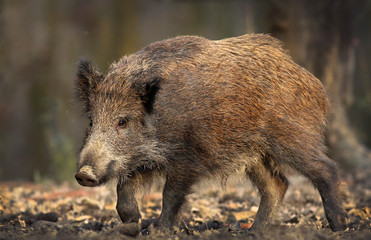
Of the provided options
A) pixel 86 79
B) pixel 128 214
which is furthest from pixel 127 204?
pixel 86 79

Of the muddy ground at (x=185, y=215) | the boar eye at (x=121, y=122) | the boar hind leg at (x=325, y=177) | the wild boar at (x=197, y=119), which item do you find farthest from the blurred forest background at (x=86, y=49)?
the boar eye at (x=121, y=122)

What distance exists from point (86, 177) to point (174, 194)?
0.78 m

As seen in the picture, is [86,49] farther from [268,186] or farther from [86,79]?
[268,186]

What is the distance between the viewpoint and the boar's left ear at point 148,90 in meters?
4.26

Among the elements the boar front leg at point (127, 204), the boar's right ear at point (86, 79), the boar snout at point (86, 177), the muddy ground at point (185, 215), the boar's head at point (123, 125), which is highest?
the boar's right ear at point (86, 79)

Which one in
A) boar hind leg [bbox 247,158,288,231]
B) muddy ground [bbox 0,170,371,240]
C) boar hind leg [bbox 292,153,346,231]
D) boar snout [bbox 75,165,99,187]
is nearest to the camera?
muddy ground [bbox 0,170,371,240]

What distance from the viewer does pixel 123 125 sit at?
4355 mm

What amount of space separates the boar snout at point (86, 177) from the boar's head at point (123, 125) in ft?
0.74

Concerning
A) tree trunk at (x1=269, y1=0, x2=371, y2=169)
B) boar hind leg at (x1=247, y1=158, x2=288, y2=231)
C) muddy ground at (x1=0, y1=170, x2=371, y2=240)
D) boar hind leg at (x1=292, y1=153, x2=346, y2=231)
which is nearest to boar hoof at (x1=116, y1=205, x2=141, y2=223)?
muddy ground at (x1=0, y1=170, x2=371, y2=240)

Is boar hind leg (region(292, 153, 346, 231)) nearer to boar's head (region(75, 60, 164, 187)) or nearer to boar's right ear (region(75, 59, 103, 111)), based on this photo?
boar's head (region(75, 60, 164, 187))

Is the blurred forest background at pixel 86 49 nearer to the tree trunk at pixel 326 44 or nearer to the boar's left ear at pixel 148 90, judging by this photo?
the tree trunk at pixel 326 44

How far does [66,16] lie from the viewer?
1093 centimetres

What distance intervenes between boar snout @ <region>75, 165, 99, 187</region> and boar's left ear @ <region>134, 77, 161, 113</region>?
2.50 ft

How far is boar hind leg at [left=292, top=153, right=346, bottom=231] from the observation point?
4.38m
